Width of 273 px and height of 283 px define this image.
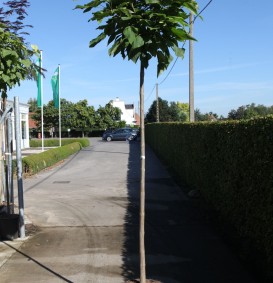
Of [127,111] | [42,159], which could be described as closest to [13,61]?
[42,159]

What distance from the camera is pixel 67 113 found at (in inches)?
2781

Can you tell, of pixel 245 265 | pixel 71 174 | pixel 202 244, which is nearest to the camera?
pixel 245 265

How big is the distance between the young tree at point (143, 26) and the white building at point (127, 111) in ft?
356

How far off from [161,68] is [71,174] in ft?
48.6

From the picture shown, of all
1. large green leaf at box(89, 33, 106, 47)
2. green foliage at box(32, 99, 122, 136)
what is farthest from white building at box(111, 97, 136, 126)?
large green leaf at box(89, 33, 106, 47)

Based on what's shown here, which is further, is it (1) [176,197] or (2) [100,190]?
(2) [100,190]

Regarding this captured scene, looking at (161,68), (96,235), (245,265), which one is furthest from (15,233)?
(161,68)

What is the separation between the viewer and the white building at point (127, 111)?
117 metres

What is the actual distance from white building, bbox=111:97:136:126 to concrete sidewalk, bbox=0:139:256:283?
101 m

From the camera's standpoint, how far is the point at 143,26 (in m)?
4.30

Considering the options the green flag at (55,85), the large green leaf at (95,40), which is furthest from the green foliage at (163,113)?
the large green leaf at (95,40)

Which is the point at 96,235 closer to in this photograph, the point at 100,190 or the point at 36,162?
the point at 100,190

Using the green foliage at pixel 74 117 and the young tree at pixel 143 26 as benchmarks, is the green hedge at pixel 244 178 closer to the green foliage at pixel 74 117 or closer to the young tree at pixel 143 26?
the young tree at pixel 143 26

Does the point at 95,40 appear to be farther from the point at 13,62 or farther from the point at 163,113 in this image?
the point at 163,113
